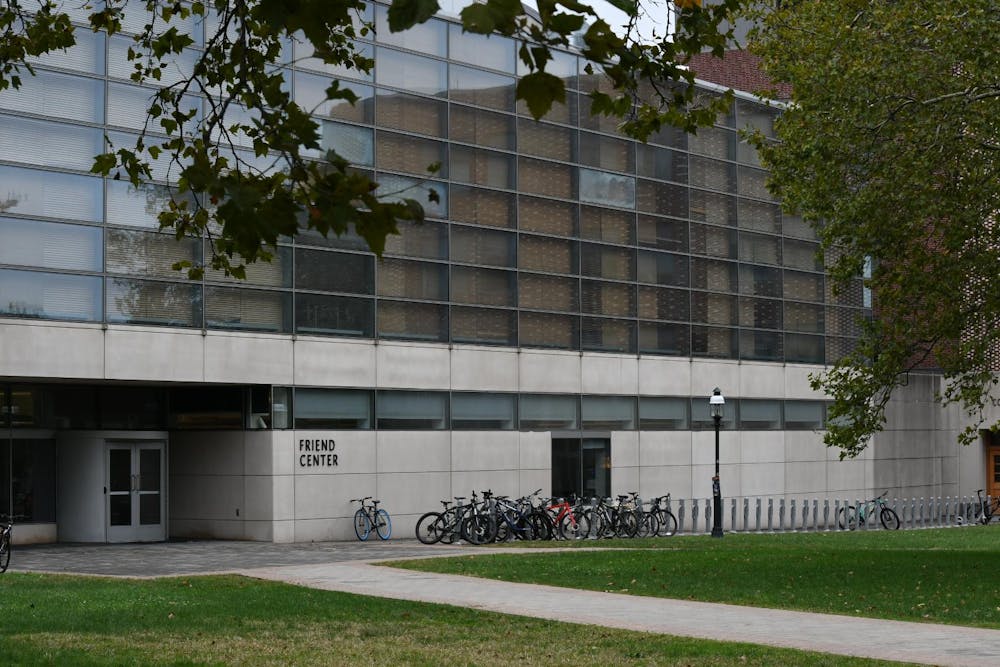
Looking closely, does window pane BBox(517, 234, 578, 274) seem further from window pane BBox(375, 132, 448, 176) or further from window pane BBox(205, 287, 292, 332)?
window pane BBox(205, 287, 292, 332)

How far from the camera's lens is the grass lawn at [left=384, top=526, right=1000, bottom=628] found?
18.3m

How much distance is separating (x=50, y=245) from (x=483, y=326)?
1209 cm

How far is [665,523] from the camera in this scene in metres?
38.4

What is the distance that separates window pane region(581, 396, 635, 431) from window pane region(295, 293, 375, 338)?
26.9 ft

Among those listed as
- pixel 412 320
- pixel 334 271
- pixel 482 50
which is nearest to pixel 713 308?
pixel 482 50

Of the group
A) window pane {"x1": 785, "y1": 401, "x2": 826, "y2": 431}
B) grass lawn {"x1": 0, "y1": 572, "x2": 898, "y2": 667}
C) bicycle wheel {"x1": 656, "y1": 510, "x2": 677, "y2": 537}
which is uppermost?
window pane {"x1": 785, "y1": 401, "x2": 826, "y2": 431}

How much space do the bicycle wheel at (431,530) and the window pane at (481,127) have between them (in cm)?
Answer: 973

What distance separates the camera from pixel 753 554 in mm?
27781

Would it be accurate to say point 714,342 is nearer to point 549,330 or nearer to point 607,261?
point 607,261

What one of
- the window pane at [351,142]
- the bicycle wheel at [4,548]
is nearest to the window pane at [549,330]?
the window pane at [351,142]

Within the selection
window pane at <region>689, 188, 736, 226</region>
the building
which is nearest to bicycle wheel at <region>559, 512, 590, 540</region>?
the building

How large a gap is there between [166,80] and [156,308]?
4844 mm

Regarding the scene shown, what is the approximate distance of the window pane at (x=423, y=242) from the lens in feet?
120

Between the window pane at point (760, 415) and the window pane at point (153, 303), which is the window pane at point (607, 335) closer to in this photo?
the window pane at point (760, 415)
